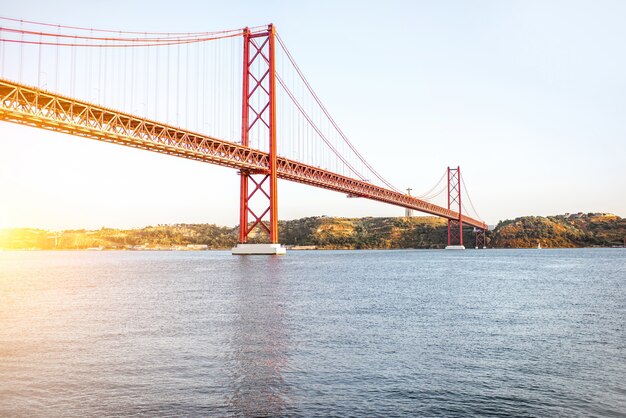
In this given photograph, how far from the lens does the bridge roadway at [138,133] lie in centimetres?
3381

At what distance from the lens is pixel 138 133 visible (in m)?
43.0

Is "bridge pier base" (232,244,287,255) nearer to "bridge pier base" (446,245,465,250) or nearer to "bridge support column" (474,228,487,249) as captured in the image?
"bridge pier base" (446,245,465,250)

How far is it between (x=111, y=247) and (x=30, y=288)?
563ft

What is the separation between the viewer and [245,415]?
7180 millimetres

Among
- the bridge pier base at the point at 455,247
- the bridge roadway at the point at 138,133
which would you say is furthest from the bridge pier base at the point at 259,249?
the bridge pier base at the point at 455,247

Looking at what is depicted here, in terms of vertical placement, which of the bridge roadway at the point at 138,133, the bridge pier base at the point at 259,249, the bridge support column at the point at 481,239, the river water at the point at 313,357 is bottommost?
the river water at the point at 313,357

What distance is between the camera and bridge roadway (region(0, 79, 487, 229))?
111 ft

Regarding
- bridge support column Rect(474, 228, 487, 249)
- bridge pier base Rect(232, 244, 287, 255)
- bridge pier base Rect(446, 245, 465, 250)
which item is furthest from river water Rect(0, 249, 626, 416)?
bridge support column Rect(474, 228, 487, 249)

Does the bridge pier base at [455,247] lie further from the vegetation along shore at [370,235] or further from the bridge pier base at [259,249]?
the bridge pier base at [259,249]

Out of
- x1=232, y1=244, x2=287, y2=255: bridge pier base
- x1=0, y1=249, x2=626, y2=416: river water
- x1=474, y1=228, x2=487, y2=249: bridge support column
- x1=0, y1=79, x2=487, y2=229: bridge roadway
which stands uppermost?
x1=0, y1=79, x2=487, y2=229: bridge roadway

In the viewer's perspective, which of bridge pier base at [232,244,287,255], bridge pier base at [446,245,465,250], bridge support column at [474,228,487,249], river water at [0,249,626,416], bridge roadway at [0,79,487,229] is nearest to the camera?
river water at [0,249,626,416]

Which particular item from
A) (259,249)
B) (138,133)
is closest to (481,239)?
(259,249)

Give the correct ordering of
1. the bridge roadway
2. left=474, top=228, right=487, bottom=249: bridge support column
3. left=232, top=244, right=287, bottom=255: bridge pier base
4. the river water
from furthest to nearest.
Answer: left=474, top=228, right=487, bottom=249: bridge support column
left=232, top=244, right=287, bottom=255: bridge pier base
the bridge roadway
the river water

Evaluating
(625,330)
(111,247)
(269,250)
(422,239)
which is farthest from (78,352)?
(111,247)
